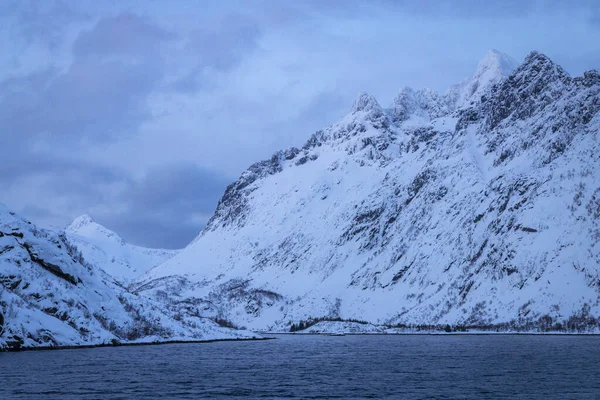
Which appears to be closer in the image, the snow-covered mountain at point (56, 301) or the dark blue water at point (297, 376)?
the dark blue water at point (297, 376)

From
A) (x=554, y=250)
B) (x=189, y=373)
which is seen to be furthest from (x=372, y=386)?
(x=554, y=250)

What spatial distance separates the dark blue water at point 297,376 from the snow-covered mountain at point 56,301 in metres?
6.36

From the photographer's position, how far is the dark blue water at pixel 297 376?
37281mm

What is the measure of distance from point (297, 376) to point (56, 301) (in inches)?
1666

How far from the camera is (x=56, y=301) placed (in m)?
77.5

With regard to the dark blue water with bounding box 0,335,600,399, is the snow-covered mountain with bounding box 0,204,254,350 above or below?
above

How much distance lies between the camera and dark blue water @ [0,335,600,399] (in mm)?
37281

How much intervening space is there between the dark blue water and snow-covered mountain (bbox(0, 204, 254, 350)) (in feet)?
20.9

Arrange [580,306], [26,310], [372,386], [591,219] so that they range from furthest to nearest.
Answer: [591,219] → [580,306] → [26,310] → [372,386]

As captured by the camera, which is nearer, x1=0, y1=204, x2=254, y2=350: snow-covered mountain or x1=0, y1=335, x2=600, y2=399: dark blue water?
x1=0, y1=335, x2=600, y2=399: dark blue water

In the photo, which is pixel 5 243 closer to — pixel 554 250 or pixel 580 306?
pixel 580 306

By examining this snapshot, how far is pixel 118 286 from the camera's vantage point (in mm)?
106750

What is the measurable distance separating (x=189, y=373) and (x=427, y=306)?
137 m

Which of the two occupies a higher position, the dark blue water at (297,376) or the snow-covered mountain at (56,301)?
the snow-covered mountain at (56,301)
